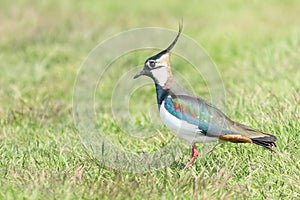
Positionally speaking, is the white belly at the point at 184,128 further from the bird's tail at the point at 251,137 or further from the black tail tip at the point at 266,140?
the black tail tip at the point at 266,140

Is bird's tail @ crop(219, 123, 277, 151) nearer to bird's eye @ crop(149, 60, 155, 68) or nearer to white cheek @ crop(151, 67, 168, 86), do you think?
white cheek @ crop(151, 67, 168, 86)

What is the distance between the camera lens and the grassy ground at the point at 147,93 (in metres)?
4.49

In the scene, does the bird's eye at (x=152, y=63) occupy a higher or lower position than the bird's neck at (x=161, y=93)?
higher

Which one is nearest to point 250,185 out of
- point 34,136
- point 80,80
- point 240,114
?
point 240,114

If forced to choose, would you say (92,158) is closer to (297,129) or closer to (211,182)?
(211,182)

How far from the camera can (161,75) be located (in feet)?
16.3

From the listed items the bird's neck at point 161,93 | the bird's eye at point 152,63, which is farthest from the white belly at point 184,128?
the bird's eye at point 152,63

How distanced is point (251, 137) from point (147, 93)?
407 centimetres

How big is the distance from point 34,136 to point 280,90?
2.58 meters

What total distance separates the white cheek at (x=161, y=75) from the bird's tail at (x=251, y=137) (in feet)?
1.93

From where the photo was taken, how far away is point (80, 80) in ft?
29.9

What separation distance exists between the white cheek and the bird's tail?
589mm

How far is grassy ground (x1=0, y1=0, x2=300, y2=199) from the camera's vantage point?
4.49 meters

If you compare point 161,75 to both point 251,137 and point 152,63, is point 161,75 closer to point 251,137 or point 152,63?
point 152,63
